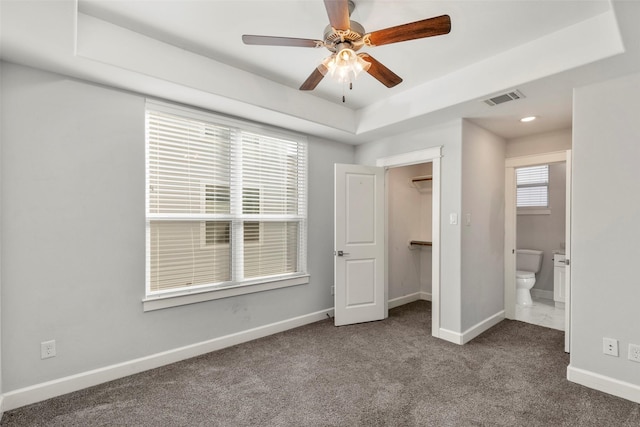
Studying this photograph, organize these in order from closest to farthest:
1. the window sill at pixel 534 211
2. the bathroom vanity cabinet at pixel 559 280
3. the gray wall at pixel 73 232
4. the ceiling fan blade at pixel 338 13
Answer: the ceiling fan blade at pixel 338 13 < the gray wall at pixel 73 232 < the bathroom vanity cabinet at pixel 559 280 < the window sill at pixel 534 211

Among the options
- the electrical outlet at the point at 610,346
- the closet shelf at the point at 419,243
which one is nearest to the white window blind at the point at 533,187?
the closet shelf at the point at 419,243

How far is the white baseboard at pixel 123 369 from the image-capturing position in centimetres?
215

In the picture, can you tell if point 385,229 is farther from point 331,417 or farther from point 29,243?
point 29,243

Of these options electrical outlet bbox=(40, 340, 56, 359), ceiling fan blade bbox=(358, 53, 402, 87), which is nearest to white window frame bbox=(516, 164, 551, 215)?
ceiling fan blade bbox=(358, 53, 402, 87)

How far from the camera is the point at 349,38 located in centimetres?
179

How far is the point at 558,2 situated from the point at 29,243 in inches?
151

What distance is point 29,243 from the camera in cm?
218

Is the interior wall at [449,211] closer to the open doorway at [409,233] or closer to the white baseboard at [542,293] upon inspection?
the open doorway at [409,233]

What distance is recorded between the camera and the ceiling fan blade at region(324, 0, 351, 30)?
1486mm

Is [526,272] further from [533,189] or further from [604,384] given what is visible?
[604,384]

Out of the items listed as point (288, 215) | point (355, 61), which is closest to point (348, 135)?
point (288, 215)

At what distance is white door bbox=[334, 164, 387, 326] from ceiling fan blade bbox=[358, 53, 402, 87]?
5.34 ft

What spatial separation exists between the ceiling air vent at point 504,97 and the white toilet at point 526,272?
3.06 meters

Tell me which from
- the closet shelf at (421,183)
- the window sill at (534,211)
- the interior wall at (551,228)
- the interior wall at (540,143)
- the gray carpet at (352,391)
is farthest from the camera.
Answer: the window sill at (534,211)
